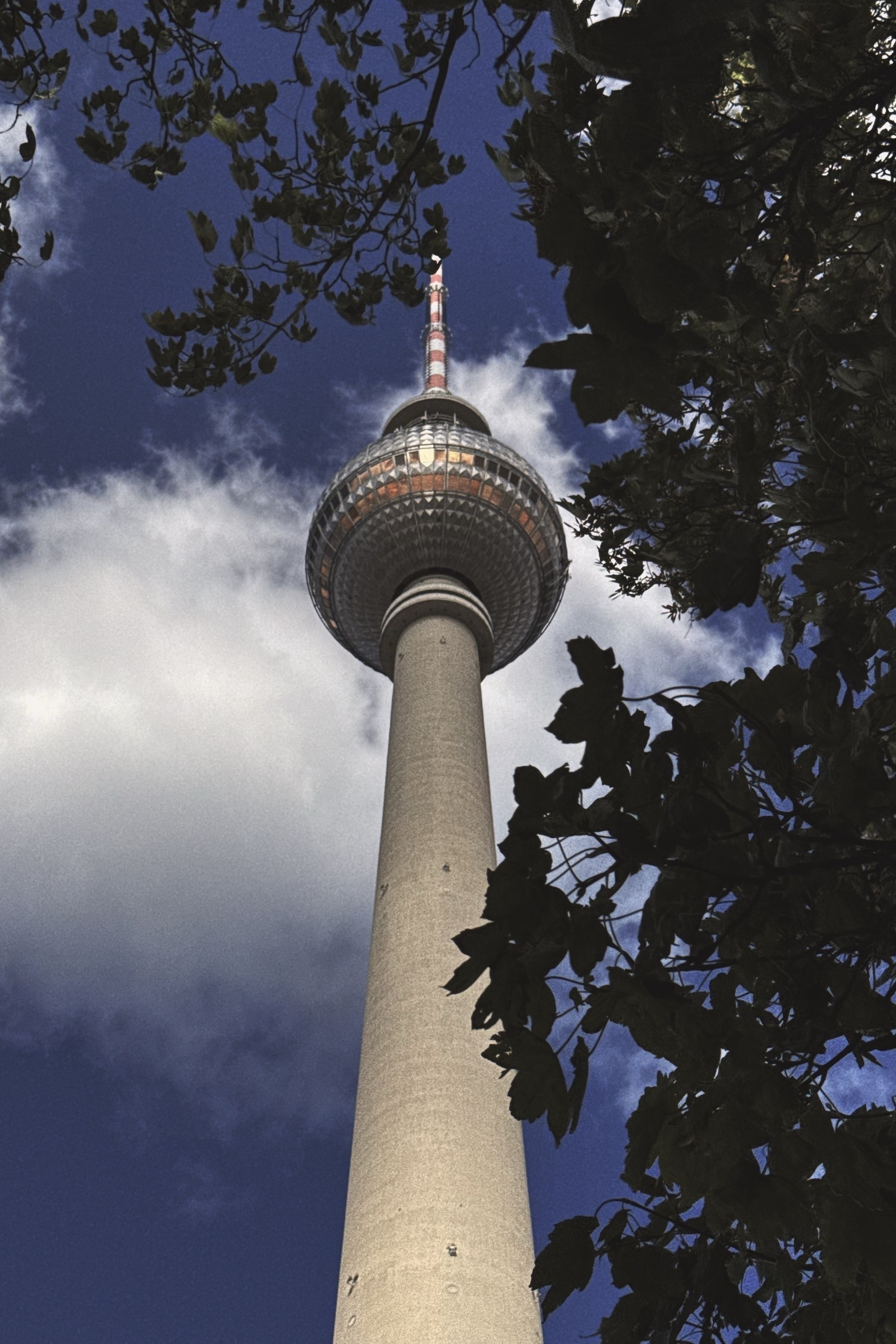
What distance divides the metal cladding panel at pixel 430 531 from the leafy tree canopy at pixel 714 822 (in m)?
24.7

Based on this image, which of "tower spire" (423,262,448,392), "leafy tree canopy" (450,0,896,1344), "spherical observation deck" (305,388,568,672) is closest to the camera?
"leafy tree canopy" (450,0,896,1344)

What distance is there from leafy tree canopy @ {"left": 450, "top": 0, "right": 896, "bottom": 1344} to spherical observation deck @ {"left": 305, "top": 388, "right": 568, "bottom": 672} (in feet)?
79.9

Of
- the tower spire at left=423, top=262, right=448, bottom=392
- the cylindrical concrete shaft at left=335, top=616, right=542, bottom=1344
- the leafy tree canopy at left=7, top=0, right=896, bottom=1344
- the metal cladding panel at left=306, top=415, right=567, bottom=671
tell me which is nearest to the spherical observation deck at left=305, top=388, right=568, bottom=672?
the metal cladding panel at left=306, top=415, right=567, bottom=671

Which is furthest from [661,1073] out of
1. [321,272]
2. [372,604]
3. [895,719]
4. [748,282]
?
[372,604]

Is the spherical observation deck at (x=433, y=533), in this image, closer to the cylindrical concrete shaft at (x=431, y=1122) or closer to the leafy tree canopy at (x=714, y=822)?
the cylindrical concrete shaft at (x=431, y=1122)

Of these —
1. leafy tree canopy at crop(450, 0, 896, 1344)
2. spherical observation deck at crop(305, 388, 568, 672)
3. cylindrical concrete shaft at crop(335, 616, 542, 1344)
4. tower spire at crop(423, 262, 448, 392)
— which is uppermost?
tower spire at crop(423, 262, 448, 392)

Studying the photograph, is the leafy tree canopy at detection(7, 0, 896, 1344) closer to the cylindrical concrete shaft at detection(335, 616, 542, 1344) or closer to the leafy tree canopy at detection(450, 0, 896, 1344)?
the leafy tree canopy at detection(450, 0, 896, 1344)

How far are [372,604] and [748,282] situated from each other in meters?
26.4

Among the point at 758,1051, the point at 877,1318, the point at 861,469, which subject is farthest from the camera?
the point at 861,469

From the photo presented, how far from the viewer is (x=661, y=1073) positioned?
225 cm

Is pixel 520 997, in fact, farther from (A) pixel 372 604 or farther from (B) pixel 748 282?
(A) pixel 372 604

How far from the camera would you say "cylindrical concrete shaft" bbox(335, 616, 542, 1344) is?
13.2 meters

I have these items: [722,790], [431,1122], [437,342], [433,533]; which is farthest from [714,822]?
[437,342]

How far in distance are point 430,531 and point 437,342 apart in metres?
10.4
